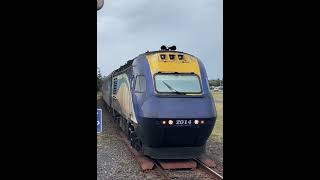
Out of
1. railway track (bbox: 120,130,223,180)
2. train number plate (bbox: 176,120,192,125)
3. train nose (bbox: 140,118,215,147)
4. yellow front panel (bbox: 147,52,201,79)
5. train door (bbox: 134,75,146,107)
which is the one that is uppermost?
yellow front panel (bbox: 147,52,201,79)

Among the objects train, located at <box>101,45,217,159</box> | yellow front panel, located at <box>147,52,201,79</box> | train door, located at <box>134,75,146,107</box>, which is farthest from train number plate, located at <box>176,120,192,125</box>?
yellow front panel, located at <box>147,52,201,79</box>

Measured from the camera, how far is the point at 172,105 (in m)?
7.13

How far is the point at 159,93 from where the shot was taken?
24.0 ft

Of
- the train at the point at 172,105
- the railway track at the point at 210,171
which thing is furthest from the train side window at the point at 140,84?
the railway track at the point at 210,171

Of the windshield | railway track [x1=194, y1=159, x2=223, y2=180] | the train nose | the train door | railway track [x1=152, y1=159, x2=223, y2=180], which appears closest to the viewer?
railway track [x1=194, y1=159, x2=223, y2=180]

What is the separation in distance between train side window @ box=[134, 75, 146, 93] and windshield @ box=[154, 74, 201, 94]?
314mm

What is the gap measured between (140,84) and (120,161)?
2032 mm

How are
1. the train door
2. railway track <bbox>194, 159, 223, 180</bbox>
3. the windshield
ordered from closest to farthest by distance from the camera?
railway track <bbox>194, 159, 223, 180</bbox>, the windshield, the train door

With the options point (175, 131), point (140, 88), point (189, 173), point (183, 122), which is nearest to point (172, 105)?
point (183, 122)

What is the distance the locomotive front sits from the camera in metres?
7.09

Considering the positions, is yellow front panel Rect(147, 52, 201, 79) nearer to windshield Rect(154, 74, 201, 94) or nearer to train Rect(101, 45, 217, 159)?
train Rect(101, 45, 217, 159)

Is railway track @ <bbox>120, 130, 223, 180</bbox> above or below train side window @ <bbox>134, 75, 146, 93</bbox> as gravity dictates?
below
